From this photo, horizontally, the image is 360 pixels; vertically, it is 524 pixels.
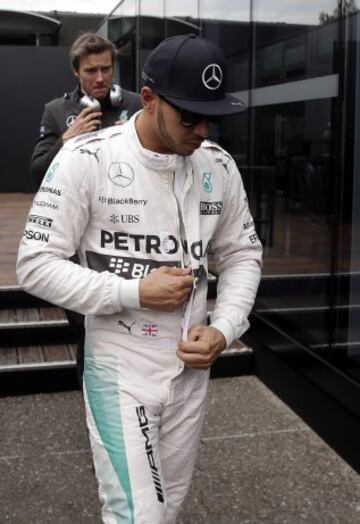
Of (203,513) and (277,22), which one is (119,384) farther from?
(277,22)

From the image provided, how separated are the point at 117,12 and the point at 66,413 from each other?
31.6 feet

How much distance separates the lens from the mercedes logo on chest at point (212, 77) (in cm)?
202

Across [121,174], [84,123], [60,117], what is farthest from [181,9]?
[121,174]

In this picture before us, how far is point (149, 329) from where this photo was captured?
7.23ft

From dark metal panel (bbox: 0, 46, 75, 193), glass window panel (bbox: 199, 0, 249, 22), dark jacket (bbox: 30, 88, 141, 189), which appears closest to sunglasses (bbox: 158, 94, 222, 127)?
dark jacket (bbox: 30, 88, 141, 189)

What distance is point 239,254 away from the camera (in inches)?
96.5

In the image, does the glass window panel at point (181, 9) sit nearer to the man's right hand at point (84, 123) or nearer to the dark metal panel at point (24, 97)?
the man's right hand at point (84, 123)

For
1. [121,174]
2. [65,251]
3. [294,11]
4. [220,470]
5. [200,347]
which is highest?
[294,11]

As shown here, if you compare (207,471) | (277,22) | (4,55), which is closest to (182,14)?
(277,22)

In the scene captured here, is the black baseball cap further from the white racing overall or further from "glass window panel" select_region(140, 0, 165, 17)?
"glass window panel" select_region(140, 0, 165, 17)

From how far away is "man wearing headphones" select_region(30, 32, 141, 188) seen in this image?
11.6 feet

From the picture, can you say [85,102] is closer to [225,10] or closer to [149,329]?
[149,329]

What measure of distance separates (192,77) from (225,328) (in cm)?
75

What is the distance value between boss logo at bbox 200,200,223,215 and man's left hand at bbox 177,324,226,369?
0.36 m
